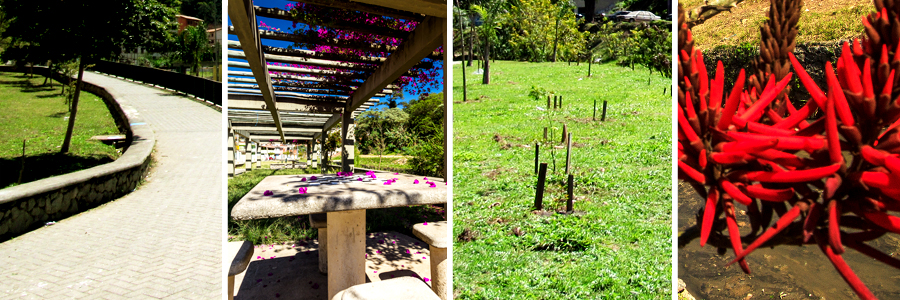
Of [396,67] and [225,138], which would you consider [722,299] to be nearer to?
[225,138]

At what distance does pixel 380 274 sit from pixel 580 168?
7.60 ft

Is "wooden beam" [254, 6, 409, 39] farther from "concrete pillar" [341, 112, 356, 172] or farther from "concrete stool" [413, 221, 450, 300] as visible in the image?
"concrete pillar" [341, 112, 356, 172]

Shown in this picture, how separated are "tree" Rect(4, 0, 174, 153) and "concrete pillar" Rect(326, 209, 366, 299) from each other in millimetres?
9874

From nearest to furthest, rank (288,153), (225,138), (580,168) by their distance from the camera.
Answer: (225,138) < (580,168) < (288,153)

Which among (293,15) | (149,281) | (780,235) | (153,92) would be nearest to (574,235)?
(293,15)

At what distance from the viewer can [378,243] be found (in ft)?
17.3

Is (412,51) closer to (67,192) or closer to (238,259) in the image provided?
(238,259)

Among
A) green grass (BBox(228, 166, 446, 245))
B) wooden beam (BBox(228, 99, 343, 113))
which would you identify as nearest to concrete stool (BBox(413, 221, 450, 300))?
green grass (BBox(228, 166, 446, 245))

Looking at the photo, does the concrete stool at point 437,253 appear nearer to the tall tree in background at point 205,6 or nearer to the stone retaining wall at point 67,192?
the stone retaining wall at point 67,192

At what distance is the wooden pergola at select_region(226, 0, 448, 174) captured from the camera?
2201 mm

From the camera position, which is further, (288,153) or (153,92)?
(153,92)

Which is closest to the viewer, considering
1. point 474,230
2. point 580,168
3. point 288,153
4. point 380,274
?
point 474,230

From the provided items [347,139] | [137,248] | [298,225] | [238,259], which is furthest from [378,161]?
[238,259]

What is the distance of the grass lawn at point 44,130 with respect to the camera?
9.52m
